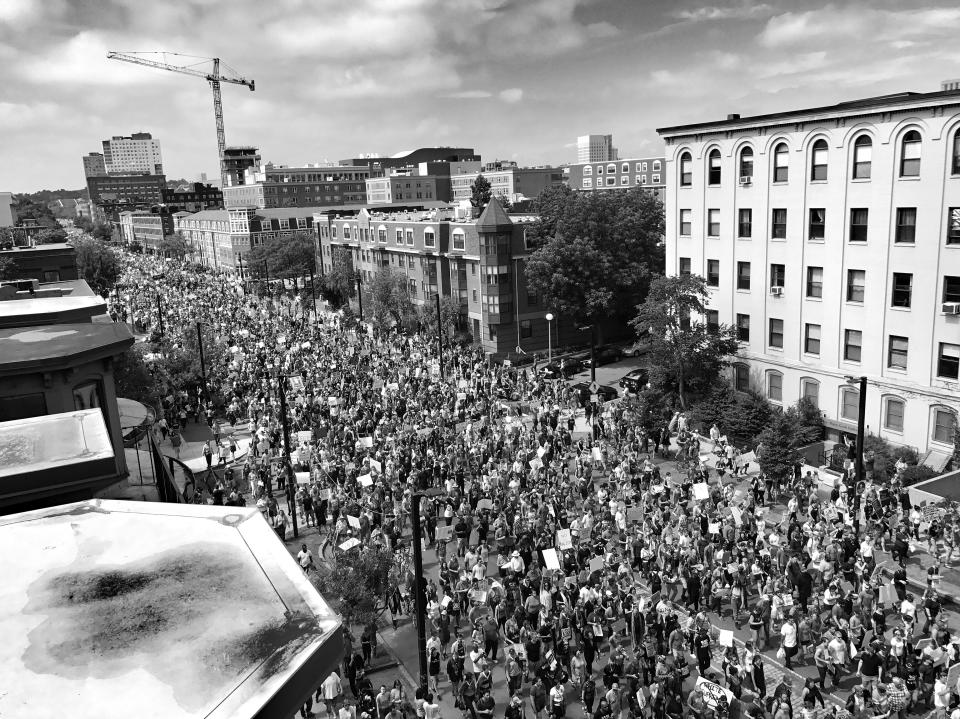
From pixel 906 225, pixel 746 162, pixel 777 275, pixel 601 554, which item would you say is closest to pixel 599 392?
pixel 777 275

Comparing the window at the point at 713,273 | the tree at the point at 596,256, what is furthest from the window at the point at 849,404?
the tree at the point at 596,256

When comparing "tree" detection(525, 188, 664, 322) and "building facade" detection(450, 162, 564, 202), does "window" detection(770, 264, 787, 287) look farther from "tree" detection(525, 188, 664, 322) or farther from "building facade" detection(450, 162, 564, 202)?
"building facade" detection(450, 162, 564, 202)

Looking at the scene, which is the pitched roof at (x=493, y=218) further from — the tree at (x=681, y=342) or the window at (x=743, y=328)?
the window at (x=743, y=328)

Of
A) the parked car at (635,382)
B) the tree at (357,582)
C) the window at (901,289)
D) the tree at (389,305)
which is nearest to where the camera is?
the tree at (357,582)

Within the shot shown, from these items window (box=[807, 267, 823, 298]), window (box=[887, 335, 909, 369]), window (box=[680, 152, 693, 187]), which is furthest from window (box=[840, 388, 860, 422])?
window (box=[680, 152, 693, 187])

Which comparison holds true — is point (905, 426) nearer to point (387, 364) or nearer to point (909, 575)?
point (909, 575)

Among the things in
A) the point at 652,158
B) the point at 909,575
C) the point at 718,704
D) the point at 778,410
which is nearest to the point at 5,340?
the point at 718,704

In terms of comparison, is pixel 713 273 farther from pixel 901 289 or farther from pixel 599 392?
pixel 901 289
